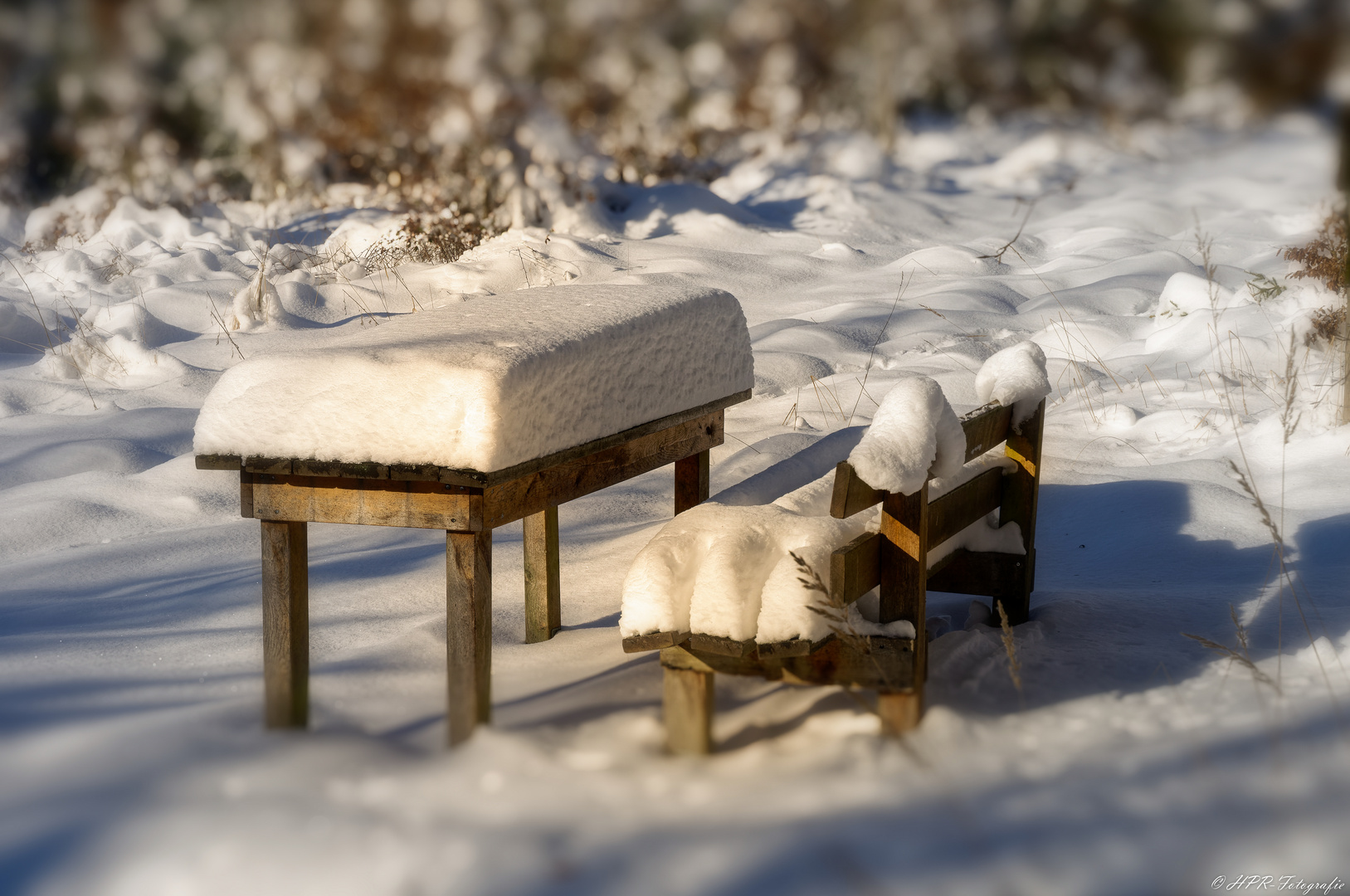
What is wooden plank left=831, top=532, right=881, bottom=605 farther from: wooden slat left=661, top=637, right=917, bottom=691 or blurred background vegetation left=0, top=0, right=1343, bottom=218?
blurred background vegetation left=0, top=0, right=1343, bottom=218

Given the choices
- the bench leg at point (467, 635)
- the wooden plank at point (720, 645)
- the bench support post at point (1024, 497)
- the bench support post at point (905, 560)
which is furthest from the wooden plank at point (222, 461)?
the bench support post at point (1024, 497)

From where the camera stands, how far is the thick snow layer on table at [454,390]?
2.10m

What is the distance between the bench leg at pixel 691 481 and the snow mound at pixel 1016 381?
0.87 meters

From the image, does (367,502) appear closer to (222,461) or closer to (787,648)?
(222,461)

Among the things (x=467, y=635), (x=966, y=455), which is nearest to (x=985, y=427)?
(x=966, y=455)

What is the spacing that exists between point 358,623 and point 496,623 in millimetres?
423

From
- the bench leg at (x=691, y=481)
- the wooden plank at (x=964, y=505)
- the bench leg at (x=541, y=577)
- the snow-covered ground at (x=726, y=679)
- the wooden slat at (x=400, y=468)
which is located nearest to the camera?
the snow-covered ground at (x=726, y=679)

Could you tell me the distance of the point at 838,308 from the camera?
7.54 metres

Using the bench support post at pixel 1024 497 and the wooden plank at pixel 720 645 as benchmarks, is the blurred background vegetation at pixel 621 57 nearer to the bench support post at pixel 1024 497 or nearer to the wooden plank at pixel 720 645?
the wooden plank at pixel 720 645

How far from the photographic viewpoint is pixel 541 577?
3.24m

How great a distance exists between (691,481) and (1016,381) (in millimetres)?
1027

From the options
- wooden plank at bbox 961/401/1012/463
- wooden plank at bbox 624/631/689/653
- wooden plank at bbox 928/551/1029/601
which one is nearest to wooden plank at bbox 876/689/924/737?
wooden plank at bbox 624/631/689/653

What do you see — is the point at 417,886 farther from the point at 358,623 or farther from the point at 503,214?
the point at 503,214

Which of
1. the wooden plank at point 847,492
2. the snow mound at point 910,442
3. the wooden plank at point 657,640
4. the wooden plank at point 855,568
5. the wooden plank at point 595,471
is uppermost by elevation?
the snow mound at point 910,442
